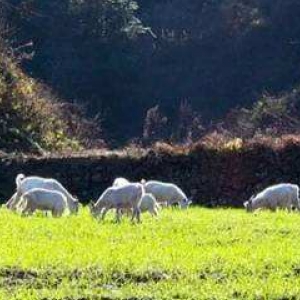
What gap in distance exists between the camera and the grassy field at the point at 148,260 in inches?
474

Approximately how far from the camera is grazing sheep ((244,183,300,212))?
947 inches

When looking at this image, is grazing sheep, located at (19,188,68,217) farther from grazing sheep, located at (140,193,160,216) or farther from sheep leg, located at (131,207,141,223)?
sheep leg, located at (131,207,141,223)

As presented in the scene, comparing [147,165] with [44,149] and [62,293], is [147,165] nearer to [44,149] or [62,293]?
[44,149]

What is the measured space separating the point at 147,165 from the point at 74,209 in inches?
404

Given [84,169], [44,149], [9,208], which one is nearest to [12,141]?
[44,149]

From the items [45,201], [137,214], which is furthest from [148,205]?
[45,201]

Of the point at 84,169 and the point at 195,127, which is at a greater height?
the point at 195,127

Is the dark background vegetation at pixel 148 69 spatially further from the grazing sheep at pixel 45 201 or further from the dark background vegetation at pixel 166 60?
the grazing sheep at pixel 45 201

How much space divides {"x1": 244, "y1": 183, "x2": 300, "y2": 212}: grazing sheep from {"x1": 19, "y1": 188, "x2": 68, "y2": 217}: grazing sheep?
5.03 m

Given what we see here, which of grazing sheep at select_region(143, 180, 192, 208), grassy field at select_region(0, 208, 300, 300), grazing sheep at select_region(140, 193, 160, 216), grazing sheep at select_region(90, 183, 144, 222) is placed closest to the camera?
grassy field at select_region(0, 208, 300, 300)

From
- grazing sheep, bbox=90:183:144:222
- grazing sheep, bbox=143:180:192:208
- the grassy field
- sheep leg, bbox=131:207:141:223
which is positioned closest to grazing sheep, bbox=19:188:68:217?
grazing sheep, bbox=90:183:144:222

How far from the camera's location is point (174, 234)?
17.1m

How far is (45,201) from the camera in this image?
2064cm

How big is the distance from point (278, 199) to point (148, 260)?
10.7 m
